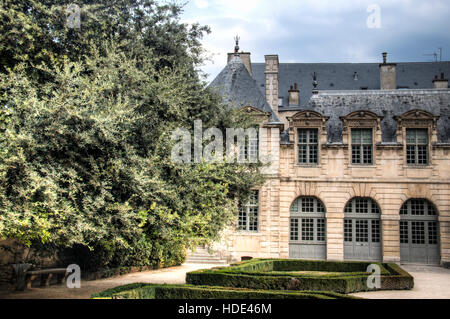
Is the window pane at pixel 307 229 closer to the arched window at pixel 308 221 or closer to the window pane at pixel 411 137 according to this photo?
the arched window at pixel 308 221

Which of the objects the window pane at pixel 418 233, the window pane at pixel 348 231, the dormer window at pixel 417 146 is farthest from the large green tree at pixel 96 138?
the window pane at pixel 418 233

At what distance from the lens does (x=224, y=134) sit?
1748cm

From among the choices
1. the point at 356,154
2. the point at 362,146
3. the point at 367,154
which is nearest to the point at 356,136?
the point at 362,146

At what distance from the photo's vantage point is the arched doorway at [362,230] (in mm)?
24438

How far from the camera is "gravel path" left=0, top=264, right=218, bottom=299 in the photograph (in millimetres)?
12453

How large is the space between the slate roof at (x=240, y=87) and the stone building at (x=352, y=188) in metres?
0.07

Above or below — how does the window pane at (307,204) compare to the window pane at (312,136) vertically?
below

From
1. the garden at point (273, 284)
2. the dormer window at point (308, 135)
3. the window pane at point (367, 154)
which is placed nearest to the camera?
the garden at point (273, 284)

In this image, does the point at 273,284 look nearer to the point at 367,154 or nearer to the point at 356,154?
the point at 356,154

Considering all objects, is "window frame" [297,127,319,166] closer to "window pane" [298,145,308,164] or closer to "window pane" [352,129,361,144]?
"window pane" [298,145,308,164]

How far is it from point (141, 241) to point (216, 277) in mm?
2837

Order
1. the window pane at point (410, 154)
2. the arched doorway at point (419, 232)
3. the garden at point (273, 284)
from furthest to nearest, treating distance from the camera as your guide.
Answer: the window pane at point (410, 154)
the arched doorway at point (419, 232)
the garden at point (273, 284)

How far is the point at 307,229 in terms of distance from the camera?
25109 mm

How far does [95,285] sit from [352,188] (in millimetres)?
15518
